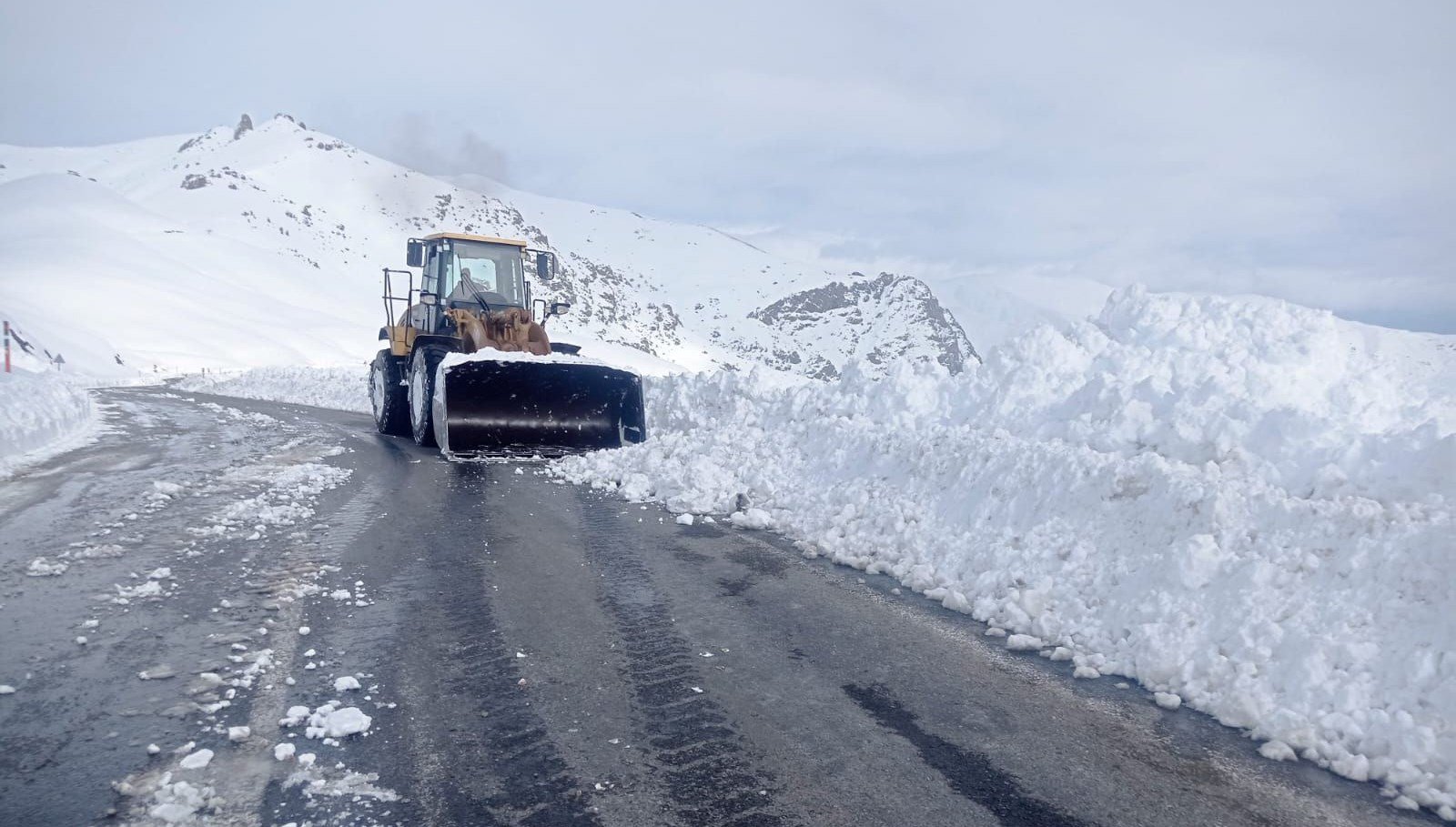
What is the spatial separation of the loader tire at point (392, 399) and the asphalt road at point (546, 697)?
673 cm

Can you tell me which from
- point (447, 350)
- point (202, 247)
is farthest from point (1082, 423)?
point (202, 247)

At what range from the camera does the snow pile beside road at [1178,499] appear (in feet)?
13.6

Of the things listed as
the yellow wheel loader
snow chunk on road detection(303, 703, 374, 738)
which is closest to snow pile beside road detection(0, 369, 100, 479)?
the yellow wheel loader

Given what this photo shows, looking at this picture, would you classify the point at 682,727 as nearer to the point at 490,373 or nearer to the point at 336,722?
the point at 336,722

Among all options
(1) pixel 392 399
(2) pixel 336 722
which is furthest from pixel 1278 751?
(1) pixel 392 399

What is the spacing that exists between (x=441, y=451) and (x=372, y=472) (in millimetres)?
1507

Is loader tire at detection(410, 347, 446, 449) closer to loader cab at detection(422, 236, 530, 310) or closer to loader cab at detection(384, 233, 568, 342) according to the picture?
loader cab at detection(384, 233, 568, 342)

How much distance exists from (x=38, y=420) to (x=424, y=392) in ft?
15.5

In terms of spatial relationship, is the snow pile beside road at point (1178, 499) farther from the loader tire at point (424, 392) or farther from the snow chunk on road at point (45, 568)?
the snow chunk on road at point (45, 568)

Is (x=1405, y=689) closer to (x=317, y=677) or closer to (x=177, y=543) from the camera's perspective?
(x=317, y=677)

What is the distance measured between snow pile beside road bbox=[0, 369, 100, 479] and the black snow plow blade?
4.38m

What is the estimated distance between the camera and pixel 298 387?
1026 inches

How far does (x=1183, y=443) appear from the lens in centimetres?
689

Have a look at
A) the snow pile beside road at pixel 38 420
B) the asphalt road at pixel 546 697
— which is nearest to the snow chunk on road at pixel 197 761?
the asphalt road at pixel 546 697
